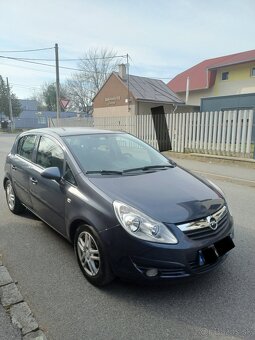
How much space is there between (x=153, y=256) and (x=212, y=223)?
672 millimetres

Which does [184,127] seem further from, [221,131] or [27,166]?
[27,166]

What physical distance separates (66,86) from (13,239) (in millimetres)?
51684

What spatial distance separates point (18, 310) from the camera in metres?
2.60

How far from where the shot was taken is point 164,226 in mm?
2553

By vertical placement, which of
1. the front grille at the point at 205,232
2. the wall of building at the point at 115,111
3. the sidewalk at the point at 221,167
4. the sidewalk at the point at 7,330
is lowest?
the sidewalk at the point at 221,167

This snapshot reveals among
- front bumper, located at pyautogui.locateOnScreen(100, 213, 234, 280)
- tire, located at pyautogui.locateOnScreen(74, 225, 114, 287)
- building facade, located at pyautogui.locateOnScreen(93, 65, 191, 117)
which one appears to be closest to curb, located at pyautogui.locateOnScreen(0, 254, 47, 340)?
tire, located at pyautogui.locateOnScreen(74, 225, 114, 287)

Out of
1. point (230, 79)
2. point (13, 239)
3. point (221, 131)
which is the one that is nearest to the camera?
Answer: point (13, 239)

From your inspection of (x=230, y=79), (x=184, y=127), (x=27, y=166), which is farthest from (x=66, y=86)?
(x=27, y=166)

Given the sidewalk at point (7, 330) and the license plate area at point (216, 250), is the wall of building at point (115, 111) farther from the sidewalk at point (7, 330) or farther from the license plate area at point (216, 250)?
the sidewalk at point (7, 330)

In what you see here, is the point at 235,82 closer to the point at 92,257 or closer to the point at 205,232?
the point at 205,232

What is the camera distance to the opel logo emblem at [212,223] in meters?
2.76

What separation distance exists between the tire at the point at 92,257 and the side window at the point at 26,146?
1.92m

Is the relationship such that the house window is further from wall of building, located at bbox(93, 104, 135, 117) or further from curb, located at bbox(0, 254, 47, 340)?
curb, located at bbox(0, 254, 47, 340)

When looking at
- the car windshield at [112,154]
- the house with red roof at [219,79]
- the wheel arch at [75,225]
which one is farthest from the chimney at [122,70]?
the wheel arch at [75,225]
